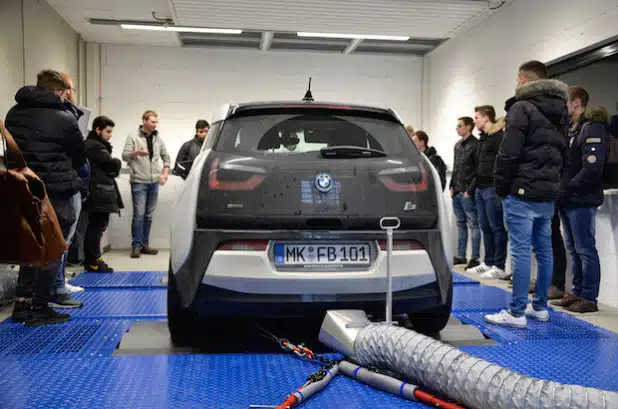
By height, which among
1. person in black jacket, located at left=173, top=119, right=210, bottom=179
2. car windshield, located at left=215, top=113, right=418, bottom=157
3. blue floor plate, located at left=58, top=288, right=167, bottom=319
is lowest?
blue floor plate, located at left=58, top=288, right=167, bottom=319

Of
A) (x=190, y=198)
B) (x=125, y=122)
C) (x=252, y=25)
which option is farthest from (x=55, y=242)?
(x=125, y=122)

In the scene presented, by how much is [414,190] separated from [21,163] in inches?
76.0

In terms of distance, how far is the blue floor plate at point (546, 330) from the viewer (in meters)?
3.81

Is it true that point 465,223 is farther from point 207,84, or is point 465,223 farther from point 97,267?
point 207,84

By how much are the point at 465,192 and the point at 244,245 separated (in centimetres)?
493

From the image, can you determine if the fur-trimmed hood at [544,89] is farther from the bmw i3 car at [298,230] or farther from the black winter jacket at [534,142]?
the bmw i3 car at [298,230]

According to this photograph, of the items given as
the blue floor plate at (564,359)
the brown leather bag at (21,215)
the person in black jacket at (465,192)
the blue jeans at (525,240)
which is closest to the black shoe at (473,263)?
the person in black jacket at (465,192)

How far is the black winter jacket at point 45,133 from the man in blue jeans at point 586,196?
4005mm

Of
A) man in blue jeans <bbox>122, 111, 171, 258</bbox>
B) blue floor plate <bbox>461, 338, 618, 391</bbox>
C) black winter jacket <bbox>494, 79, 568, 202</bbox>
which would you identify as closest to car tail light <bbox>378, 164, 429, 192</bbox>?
blue floor plate <bbox>461, 338, 618, 391</bbox>

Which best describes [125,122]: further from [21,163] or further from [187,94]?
[21,163]

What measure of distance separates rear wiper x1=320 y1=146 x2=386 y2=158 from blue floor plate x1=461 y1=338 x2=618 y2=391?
4.21 feet

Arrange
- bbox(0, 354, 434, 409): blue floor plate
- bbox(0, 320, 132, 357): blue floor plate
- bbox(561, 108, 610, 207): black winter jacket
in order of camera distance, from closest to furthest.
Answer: bbox(0, 354, 434, 409): blue floor plate
bbox(0, 320, 132, 357): blue floor plate
bbox(561, 108, 610, 207): black winter jacket

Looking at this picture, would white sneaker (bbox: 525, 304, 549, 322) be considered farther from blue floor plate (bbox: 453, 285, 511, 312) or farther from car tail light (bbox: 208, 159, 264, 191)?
car tail light (bbox: 208, 159, 264, 191)

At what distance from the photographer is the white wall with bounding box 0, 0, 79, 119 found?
20.0ft
